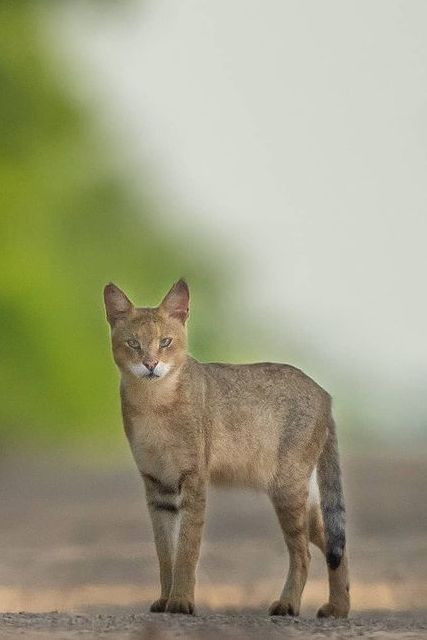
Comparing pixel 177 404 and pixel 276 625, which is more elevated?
pixel 177 404

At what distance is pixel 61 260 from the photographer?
24625 mm

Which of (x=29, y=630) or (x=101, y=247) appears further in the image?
(x=101, y=247)

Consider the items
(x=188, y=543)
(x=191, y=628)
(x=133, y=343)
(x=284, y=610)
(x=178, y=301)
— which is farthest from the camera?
(x=178, y=301)

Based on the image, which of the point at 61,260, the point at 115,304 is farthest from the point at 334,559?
the point at 61,260

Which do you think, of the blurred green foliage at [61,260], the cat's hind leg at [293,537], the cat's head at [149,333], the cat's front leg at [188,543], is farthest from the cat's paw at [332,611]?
the blurred green foliage at [61,260]

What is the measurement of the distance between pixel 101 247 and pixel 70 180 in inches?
44.0

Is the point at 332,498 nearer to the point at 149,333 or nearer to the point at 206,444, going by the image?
the point at 206,444

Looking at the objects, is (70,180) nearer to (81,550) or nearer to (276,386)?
(81,550)

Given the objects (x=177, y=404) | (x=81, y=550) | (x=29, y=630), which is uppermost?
(x=177, y=404)

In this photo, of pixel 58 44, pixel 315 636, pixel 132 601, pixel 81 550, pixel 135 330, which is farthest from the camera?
pixel 58 44

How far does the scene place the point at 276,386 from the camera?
325 inches

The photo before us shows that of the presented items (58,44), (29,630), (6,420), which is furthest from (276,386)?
(58,44)

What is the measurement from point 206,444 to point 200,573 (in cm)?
279

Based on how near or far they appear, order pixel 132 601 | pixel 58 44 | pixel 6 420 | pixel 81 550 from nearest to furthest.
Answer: pixel 132 601
pixel 81 550
pixel 6 420
pixel 58 44
